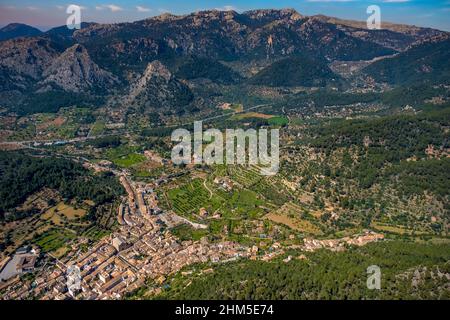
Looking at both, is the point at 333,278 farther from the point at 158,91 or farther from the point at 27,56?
the point at 27,56

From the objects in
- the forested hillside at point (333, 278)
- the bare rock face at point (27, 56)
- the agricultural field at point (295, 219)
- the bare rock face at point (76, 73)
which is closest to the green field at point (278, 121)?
the agricultural field at point (295, 219)

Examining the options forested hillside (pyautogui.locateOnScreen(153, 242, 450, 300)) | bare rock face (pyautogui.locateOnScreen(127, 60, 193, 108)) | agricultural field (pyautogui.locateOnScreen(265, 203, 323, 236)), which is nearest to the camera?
forested hillside (pyautogui.locateOnScreen(153, 242, 450, 300))

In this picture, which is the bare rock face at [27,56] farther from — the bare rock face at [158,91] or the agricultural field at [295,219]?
the agricultural field at [295,219]

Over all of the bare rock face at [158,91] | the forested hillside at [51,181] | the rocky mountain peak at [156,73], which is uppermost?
the rocky mountain peak at [156,73]

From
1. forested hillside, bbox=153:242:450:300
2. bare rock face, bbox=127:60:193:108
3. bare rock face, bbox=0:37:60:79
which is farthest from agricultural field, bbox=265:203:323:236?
bare rock face, bbox=0:37:60:79

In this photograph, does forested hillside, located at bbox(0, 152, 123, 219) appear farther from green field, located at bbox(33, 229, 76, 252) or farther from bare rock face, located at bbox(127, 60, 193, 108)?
bare rock face, located at bbox(127, 60, 193, 108)

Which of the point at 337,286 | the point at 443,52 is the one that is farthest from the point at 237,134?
the point at 443,52
